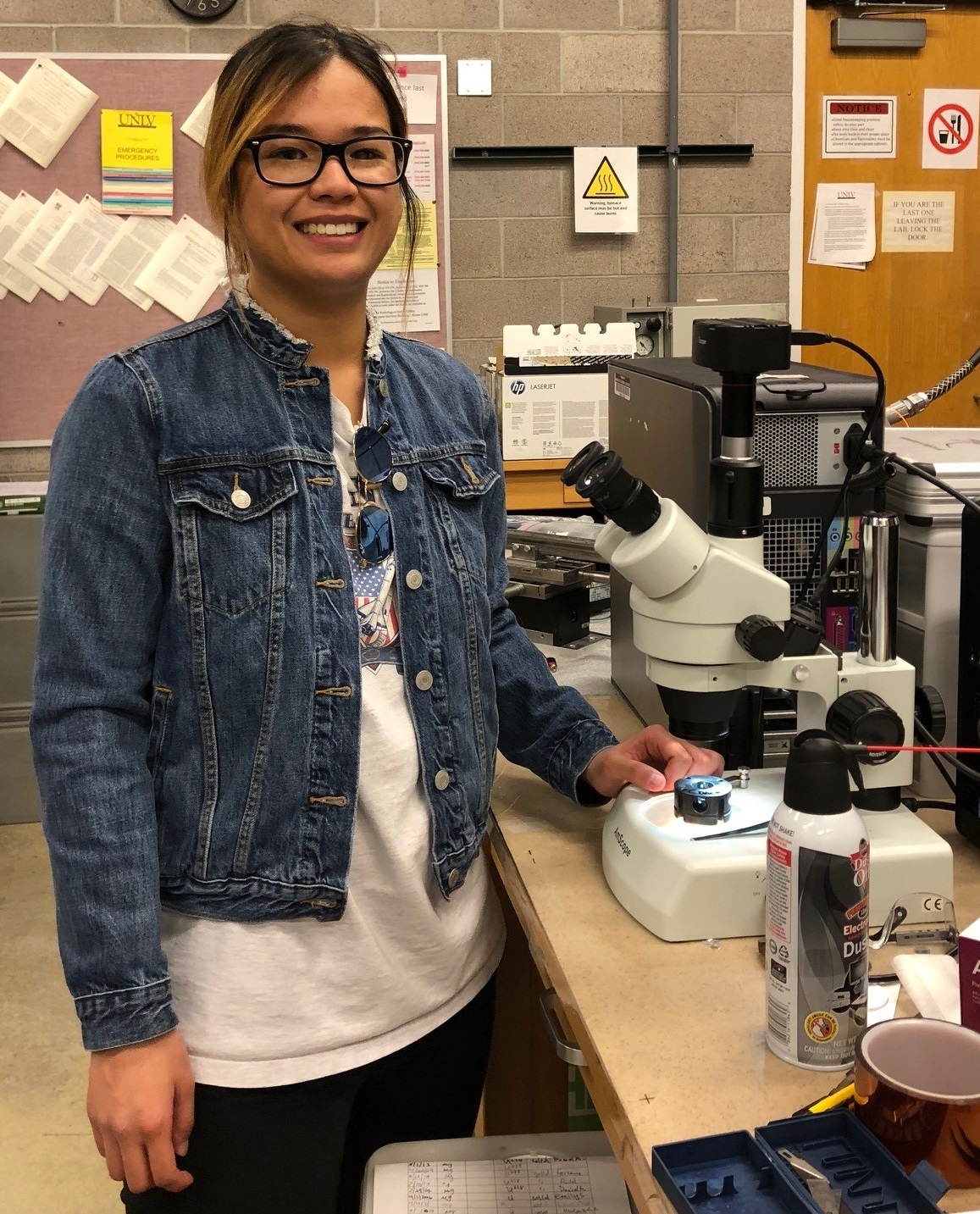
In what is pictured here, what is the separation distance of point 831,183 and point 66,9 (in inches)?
93.2

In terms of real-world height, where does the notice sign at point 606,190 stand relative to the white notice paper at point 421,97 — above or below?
below

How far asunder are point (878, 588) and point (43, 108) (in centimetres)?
321

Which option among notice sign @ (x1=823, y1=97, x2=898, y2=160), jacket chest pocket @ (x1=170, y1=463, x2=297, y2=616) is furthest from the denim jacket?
notice sign @ (x1=823, y1=97, x2=898, y2=160)

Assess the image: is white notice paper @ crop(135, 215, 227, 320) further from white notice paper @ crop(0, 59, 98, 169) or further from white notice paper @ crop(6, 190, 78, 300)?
white notice paper @ crop(0, 59, 98, 169)

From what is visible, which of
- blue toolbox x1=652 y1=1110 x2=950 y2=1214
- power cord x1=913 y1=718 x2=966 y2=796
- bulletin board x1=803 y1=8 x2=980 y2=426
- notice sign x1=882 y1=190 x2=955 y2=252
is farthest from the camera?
notice sign x1=882 y1=190 x2=955 y2=252

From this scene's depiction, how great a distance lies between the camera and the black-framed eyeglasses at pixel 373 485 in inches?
44.8

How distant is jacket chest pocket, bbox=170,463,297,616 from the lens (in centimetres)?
105

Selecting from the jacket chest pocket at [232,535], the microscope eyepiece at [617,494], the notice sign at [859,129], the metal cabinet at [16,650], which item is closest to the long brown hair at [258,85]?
the jacket chest pocket at [232,535]

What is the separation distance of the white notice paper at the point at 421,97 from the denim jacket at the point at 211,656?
9.05 ft

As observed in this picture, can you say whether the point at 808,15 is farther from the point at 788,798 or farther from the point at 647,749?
the point at 788,798

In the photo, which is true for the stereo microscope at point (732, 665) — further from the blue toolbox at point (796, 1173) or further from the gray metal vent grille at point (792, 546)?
the blue toolbox at point (796, 1173)

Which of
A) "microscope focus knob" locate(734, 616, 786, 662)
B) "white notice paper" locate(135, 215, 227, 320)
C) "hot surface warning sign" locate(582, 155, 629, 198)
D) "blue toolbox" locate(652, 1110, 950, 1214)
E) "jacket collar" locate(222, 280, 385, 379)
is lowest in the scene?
"blue toolbox" locate(652, 1110, 950, 1214)

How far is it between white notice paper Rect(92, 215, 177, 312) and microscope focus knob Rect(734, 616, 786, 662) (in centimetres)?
302

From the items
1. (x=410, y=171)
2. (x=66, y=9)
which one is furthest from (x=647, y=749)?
(x=66, y=9)
